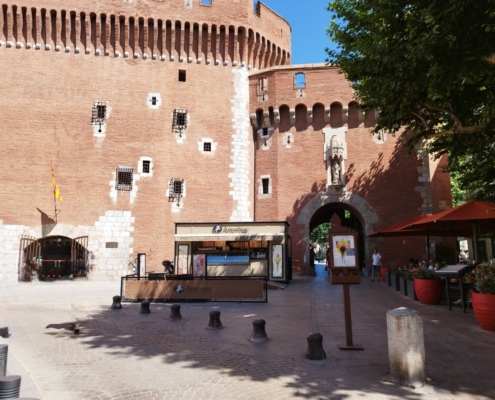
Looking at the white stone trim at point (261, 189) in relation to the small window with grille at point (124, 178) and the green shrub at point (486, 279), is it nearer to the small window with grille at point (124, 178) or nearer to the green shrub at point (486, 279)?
the small window with grille at point (124, 178)

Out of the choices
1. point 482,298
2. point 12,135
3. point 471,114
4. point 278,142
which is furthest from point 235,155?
point 482,298

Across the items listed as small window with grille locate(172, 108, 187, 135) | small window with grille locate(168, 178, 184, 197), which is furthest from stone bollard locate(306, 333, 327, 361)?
small window with grille locate(172, 108, 187, 135)

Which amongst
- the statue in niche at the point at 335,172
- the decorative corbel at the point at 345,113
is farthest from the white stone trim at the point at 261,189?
the decorative corbel at the point at 345,113

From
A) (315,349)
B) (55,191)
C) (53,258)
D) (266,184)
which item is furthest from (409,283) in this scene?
(53,258)

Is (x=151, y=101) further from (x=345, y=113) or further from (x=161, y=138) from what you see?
(x=345, y=113)

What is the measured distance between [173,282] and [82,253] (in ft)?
39.4

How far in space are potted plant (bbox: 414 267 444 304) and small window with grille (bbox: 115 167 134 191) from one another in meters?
17.1

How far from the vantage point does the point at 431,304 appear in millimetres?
12477

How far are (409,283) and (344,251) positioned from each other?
801 cm

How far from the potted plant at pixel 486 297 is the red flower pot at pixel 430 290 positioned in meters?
3.60

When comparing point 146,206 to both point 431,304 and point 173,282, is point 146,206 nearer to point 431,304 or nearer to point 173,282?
point 173,282

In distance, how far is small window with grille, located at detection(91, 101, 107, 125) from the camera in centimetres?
2438

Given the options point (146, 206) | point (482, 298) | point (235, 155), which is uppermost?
point (235, 155)

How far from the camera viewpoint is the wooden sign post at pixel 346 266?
7320 millimetres
